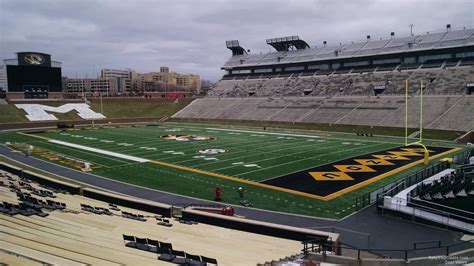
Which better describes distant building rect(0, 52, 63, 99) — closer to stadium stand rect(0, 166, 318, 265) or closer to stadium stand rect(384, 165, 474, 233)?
stadium stand rect(0, 166, 318, 265)

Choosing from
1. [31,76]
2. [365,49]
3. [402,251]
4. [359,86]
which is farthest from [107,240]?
[365,49]

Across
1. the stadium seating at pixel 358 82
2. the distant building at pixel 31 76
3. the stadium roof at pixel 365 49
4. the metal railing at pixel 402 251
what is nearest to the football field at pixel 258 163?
the metal railing at pixel 402 251

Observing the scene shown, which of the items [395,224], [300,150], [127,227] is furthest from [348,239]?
[300,150]

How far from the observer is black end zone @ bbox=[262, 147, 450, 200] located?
20.2 m

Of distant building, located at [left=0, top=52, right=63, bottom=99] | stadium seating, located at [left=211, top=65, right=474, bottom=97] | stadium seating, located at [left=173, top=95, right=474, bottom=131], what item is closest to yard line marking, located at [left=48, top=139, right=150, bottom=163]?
stadium seating, located at [left=173, top=95, right=474, bottom=131]

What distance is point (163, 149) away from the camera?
3328cm

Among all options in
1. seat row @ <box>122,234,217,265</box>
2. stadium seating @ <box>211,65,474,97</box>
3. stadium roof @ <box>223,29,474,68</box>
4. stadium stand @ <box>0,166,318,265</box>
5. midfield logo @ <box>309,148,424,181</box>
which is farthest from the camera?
Answer: stadium roof @ <box>223,29,474,68</box>

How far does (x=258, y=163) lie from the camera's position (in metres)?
26.7

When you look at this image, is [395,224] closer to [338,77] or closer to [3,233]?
[3,233]

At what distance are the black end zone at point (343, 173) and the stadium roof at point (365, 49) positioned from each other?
38.4m

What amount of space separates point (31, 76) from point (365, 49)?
6088 cm

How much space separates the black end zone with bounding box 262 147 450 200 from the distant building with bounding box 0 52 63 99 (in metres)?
59.4

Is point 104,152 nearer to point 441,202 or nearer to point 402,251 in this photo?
point 441,202

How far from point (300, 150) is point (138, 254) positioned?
25.7 m
